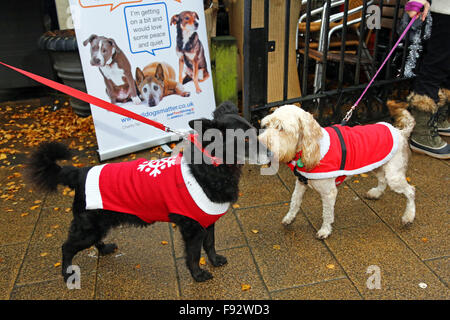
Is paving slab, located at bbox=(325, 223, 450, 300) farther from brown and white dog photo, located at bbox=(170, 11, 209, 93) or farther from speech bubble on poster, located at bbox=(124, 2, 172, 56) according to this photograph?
speech bubble on poster, located at bbox=(124, 2, 172, 56)

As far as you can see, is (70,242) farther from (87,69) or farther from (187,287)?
(87,69)

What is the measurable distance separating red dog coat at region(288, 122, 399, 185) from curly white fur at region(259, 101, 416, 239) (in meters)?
0.09

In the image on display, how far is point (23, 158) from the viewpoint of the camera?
17.2ft

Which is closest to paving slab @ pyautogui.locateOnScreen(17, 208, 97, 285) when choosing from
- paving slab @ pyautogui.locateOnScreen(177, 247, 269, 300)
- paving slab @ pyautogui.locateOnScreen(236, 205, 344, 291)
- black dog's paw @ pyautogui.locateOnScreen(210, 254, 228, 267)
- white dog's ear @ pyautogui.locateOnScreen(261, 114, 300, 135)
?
paving slab @ pyautogui.locateOnScreen(177, 247, 269, 300)

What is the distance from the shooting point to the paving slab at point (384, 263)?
2848 millimetres

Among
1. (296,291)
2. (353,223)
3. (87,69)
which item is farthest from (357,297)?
(87,69)

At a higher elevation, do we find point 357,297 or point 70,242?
point 70,242

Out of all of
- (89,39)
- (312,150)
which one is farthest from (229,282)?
(89,39)

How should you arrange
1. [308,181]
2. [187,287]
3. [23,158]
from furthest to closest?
[23,158] → [308,181] → [187,287]

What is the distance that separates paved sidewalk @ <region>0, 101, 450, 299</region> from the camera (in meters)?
2.95

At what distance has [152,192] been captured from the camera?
271 centimetres

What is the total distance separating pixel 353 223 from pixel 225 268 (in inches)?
55.7

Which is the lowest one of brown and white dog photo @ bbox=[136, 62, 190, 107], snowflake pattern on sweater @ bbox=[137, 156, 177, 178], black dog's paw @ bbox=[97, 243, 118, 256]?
black dog's paw @ bbox=[97, 243, 118, 256]

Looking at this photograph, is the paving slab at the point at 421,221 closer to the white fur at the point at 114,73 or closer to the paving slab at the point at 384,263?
the paving slab at the point at 384,263
